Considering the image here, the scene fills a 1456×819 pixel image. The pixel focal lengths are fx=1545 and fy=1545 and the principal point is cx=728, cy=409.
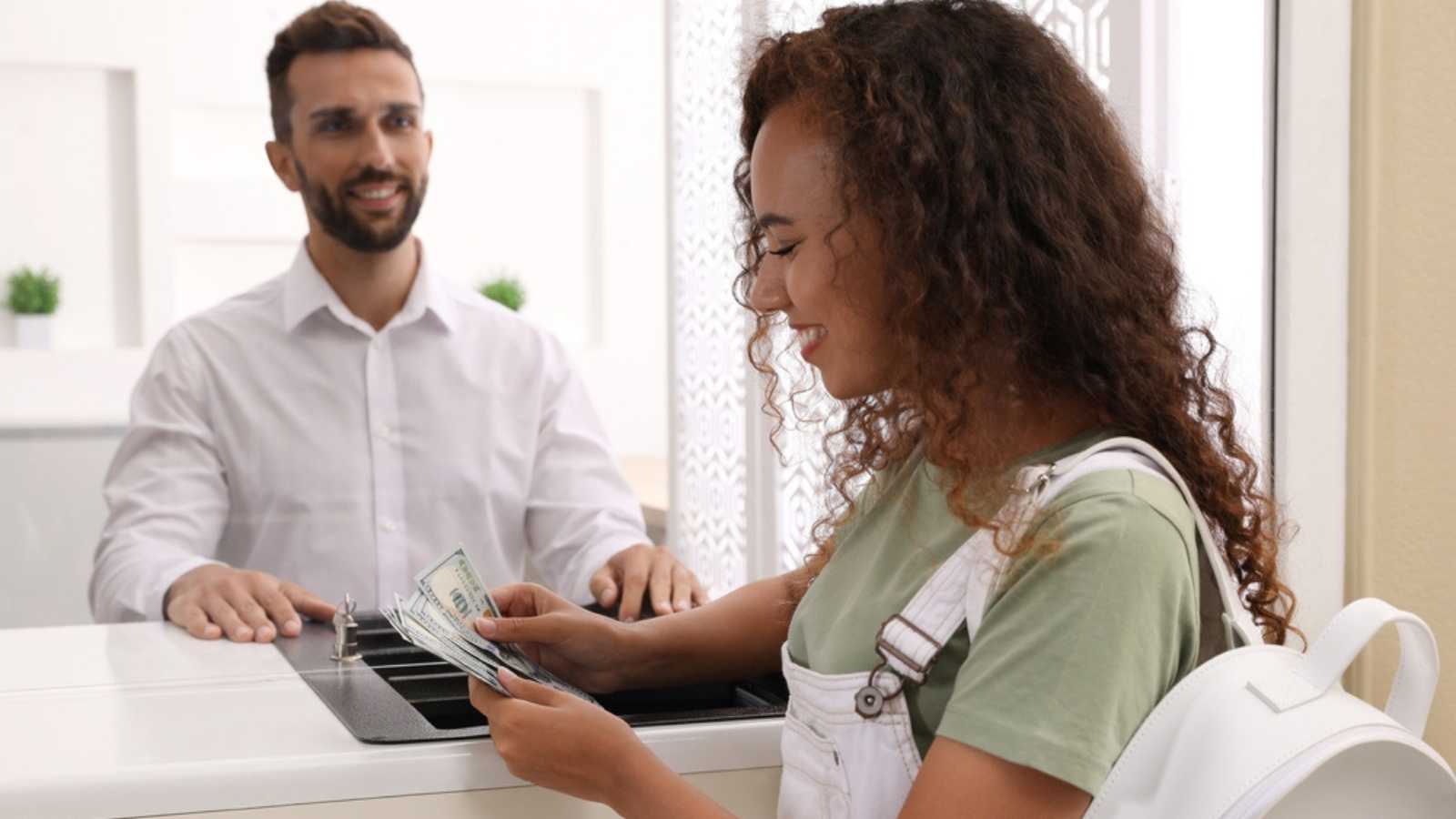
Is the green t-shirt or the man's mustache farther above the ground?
the man's mustache

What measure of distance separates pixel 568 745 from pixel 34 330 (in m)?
1.29

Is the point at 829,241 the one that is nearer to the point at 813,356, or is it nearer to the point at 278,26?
the point at 813,356

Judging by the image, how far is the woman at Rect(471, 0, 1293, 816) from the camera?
33.5 inches

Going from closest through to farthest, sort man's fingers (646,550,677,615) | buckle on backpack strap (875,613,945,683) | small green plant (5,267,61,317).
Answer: buckle on backpack strap (875,613,945,683), man's fingers (646,550,677,615), small green plant (5,267,61,317)

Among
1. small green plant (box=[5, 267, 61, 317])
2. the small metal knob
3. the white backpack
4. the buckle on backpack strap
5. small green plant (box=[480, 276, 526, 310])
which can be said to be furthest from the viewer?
small green plant (box=[480, 276, 526, 310])

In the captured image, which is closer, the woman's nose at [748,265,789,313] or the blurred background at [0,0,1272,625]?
the woman's nose at [748,265,789,313]

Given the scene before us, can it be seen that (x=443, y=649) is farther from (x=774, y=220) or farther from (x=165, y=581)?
(x=165, y=581)

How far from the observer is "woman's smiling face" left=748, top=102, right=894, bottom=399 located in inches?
38.1

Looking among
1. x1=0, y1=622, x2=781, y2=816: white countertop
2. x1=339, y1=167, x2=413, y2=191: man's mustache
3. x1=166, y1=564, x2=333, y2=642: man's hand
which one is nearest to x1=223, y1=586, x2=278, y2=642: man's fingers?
x1=166, y1=564, x2=333, y2=642: man's hand

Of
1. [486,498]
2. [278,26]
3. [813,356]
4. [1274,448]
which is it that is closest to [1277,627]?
[1274,448]

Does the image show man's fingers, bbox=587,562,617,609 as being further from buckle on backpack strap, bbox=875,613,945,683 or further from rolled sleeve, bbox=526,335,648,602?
buckle on backpack strap, bbox=875,613,945,683

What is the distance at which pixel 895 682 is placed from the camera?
92 centimetres

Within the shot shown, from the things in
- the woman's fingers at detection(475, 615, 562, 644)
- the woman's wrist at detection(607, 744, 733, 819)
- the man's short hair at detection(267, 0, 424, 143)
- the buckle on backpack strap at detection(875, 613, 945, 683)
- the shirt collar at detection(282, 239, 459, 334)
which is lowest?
the woman's wrist at detection(607, 744, 733, 819)

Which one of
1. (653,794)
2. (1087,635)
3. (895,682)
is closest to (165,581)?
(653,794)
